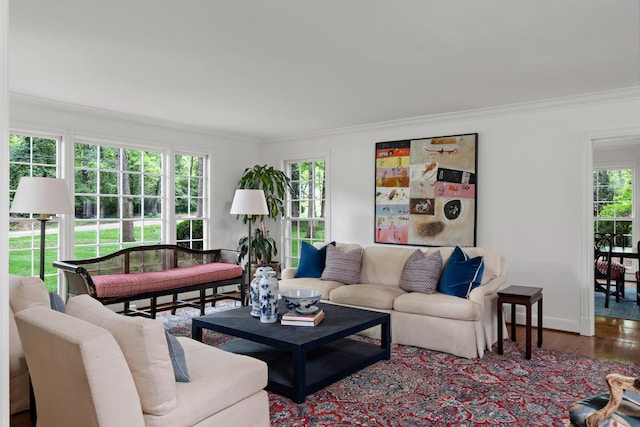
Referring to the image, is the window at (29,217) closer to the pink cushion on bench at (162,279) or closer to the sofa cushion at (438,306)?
the pink cushion on bench at (162,279)

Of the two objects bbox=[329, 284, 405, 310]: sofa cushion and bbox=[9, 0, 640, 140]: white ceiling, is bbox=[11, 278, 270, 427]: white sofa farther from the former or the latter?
bbox=[329, 284, 405, 310]: sofa cushion

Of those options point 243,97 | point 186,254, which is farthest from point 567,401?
point 186,254

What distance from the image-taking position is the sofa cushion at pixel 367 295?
437 cm

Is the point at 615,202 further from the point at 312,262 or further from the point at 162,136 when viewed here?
the point at 162,136

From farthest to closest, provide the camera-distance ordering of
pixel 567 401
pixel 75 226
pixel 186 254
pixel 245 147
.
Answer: pixel 245 147, pixel 186 254, pixel 75 226, pixel 567 401

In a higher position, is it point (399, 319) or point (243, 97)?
point (243, 97)

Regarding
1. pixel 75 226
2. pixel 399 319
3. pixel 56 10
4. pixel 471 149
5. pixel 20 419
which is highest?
pixel 56 10

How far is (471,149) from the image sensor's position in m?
5.29

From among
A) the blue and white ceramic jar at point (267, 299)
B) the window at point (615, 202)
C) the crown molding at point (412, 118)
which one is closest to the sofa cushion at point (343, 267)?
the blue and white ceramic jar at point (267, 299)

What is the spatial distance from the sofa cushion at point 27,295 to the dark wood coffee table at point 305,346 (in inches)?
47.2

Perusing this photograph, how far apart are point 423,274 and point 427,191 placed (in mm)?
1512

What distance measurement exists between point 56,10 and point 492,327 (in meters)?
4.17

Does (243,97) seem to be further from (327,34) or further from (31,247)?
(31,247)

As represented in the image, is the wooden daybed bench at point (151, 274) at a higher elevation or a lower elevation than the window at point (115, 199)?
lower
